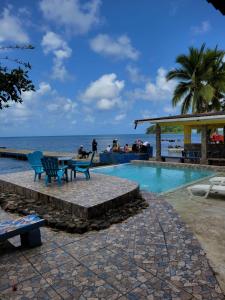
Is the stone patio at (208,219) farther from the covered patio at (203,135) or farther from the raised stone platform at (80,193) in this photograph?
the covered patio at (203,135)

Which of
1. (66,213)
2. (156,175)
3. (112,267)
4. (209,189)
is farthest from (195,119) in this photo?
(112,267)

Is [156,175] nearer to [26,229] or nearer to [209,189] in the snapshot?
[209,189]

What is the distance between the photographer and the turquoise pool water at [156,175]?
1001cm

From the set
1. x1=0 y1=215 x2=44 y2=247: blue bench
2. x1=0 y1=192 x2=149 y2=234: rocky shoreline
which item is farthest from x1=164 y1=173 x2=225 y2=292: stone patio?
x1=0 y1=215 x2=44 y2=247: blue bench

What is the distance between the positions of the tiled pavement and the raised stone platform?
86 cm

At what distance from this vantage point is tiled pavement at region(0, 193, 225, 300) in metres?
2.82

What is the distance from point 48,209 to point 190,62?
18975 mm

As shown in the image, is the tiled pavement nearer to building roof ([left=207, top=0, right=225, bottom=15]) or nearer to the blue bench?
the blue bench

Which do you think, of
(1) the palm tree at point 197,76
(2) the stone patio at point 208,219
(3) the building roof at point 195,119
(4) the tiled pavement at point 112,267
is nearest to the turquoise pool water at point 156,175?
(2) the stone patio at point 208,219

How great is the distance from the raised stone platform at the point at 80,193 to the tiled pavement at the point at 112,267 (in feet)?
2.81

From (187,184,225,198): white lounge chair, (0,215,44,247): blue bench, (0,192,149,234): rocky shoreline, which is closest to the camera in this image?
(0,215,44,247): blue bench

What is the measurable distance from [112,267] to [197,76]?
20.2 metres

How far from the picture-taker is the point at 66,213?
218 inches

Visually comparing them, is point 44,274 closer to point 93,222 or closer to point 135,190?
point 93,222
